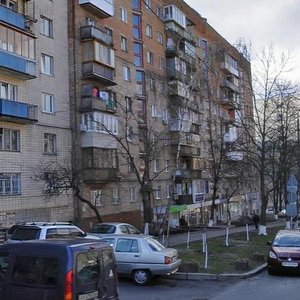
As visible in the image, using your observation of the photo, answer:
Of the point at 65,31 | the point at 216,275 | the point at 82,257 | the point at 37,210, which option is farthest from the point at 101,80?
the point at 82,257

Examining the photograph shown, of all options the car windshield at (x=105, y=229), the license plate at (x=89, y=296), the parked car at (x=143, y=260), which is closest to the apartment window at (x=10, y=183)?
the car windshield at (x=105, y=229)

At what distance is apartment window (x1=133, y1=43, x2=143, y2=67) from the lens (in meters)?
44.7

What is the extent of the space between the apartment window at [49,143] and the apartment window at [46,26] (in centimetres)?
635

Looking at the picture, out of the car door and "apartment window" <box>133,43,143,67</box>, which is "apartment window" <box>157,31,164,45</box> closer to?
"apartment window" <box>133,43,143,67</box>

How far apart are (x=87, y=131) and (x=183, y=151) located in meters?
17.7

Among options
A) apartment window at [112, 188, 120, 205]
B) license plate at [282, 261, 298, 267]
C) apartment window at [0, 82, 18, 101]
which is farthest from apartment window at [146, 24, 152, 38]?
license plate at [282, 261, 298, 267]

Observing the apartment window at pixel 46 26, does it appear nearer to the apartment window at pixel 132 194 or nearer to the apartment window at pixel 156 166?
the apartment window at pixel 132 194

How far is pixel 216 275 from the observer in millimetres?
15586

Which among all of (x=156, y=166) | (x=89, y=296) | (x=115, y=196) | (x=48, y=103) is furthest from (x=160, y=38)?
(x=89, y=296)

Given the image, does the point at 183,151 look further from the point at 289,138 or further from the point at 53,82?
the point at 53,82

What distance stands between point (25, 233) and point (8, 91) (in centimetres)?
Result: 1344

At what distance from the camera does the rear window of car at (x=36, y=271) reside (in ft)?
23.6

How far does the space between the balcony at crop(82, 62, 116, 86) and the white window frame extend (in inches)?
136

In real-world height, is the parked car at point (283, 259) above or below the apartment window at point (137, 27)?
below
